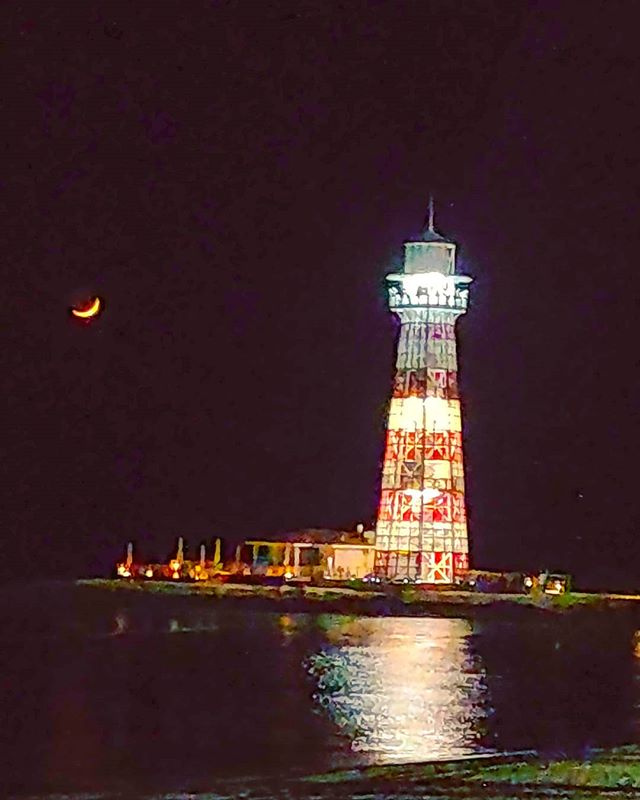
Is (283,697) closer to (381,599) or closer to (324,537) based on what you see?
(381,599)

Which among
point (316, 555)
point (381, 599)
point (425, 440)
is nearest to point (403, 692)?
point (425, 440)

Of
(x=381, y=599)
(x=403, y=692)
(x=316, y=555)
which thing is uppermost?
(x=316, y=555)

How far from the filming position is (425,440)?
7925 centimetres

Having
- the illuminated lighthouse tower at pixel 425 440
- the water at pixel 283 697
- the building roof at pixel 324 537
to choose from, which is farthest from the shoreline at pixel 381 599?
the water at pixel 283 697

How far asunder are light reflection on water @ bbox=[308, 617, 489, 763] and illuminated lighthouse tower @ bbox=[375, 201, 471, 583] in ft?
31.2

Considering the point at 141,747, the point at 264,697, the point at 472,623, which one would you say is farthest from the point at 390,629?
the point at 141,747

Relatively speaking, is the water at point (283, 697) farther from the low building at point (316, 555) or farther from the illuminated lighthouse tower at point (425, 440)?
the low building at point (316, 555)

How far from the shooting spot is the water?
1334 inches

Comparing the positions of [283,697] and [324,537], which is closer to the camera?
[283,697]

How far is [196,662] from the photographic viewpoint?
178 feet

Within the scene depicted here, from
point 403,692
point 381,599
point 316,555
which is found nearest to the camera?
point 403,692

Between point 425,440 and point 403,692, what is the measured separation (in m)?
34.9

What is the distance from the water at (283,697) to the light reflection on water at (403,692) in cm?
6

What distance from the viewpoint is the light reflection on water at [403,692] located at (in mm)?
35469
